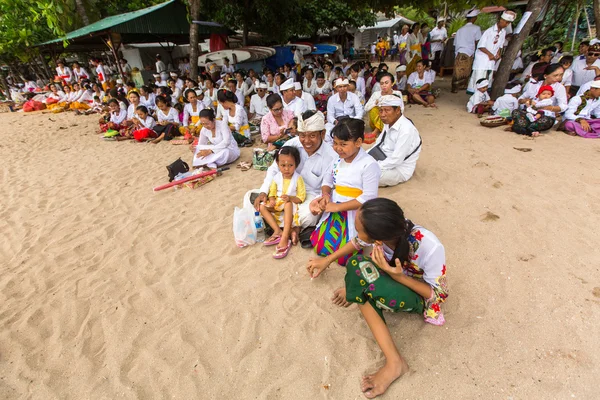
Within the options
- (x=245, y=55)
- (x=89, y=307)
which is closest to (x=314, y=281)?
(x=89, y=307)

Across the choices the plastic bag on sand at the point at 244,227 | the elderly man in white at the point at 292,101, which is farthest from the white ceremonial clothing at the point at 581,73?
the plastic bag on sand at the point at 244,227

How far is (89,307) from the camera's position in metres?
2.42

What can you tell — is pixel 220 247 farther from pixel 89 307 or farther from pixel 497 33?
pixel 497 33

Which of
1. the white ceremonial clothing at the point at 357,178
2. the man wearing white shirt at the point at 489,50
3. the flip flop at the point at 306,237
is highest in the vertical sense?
the man wearing white shirt at the point at 489,50

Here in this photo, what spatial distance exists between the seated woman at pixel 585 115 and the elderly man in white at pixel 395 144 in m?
3.37

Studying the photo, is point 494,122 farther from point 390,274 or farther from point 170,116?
point 170,116

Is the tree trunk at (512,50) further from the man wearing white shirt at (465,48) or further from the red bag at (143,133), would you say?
the red bag at (143,133)

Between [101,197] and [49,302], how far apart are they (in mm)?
2134

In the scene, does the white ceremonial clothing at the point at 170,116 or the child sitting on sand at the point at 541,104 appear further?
the white ceremonial clothing at the point at 170,116

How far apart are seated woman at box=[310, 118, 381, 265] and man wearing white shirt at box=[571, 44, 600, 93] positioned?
20.6 feet

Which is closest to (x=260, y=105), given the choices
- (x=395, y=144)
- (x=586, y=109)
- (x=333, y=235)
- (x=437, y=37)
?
(x=395, y=144)

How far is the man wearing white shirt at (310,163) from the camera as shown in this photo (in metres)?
2.79

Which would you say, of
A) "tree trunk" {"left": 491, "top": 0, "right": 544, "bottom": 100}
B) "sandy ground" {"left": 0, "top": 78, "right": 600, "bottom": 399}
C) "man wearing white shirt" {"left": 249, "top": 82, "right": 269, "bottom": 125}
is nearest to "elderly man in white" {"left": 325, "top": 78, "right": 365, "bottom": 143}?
"man wearing white shirt" {"left": 249, "top": 82, "right": 269, "bottom": 125}

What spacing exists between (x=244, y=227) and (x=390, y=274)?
1602 mm
